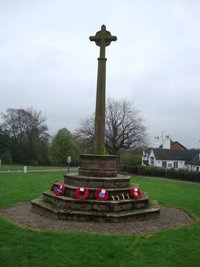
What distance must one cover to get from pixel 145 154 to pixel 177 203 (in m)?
53.5

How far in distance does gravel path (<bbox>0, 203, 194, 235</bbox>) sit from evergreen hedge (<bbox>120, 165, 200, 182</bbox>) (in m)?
25.1

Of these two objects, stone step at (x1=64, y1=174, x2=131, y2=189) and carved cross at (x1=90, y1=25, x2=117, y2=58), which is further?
carved cross at (x1=90, y1=25, x2=117, y2=58)

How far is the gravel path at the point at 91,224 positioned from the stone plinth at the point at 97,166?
2.46 meters

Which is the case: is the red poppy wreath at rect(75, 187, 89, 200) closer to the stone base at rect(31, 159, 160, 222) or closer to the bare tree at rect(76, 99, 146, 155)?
the stone base at rect(31, 159, 160, 222)

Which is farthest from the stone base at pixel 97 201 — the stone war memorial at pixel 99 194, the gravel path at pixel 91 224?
the gravel path at pixel 91 224

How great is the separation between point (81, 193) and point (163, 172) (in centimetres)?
3046

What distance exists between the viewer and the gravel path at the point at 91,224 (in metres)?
8.99

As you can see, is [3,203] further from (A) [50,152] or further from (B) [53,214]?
(A) [50,152]

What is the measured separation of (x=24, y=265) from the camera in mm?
6004

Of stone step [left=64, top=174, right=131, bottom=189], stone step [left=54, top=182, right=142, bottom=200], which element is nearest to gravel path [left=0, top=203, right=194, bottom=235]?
stone step [left=54, top=182, right=142, bottom=200]

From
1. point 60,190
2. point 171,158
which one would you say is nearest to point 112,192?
point 60,190

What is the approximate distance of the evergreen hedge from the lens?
1409 inches

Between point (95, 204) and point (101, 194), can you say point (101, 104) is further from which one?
→ point (95, 204)

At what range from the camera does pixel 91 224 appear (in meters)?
9.67
